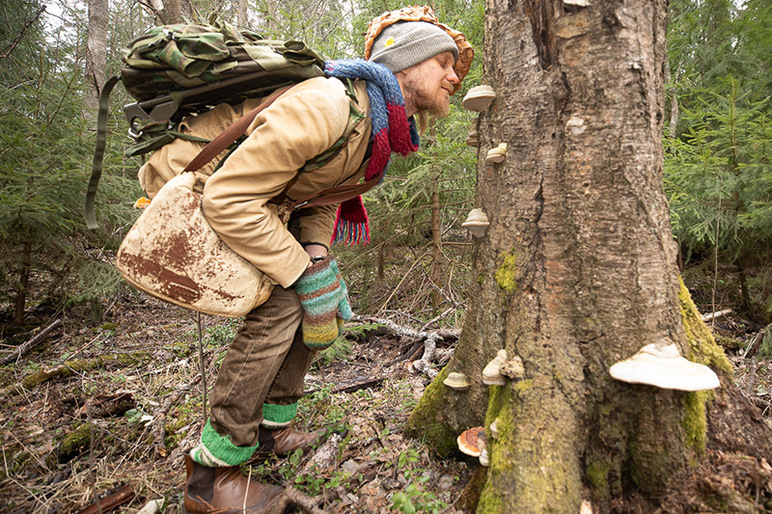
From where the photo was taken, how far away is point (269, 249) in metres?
1.95

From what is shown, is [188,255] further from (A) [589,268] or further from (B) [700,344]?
(B) [700,344]

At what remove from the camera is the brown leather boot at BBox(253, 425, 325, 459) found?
2.56m

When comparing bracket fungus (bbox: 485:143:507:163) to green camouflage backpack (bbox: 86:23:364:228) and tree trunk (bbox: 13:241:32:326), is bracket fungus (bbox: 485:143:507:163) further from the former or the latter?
tree trunk (bbox: 13:241:32:326)

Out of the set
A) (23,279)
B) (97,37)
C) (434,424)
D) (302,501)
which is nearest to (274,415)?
(302,501)

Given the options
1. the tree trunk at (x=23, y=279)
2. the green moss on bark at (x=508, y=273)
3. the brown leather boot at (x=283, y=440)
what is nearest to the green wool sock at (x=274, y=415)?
the brown leather boot at (x=283, y=440)

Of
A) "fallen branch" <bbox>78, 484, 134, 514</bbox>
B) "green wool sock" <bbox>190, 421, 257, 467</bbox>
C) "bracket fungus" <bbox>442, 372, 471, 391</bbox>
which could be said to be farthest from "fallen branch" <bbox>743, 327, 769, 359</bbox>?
"fallen branch" <bbox>78, 484, 134, 514</bbox>

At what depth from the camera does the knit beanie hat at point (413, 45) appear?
226 centimetres

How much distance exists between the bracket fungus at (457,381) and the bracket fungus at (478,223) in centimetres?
86

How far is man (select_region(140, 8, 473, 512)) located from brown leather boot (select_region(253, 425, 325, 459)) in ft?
0.99

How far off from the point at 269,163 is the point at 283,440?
6.37ft

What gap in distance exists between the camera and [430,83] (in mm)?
2318

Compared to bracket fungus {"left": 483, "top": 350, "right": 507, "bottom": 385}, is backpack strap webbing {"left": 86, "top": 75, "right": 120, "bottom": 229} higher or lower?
higher

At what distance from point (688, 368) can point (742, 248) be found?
220 inches

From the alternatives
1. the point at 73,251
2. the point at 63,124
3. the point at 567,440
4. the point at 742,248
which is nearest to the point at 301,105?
the point at 567,440
